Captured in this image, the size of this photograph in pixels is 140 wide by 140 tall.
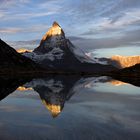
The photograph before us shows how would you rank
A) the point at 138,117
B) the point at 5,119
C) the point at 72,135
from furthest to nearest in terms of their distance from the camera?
the point at 138,117 → the point at 5,119 → the point at 72,135

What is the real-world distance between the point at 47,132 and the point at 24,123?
249 inches

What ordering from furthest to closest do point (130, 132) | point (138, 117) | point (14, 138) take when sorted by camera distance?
1. point (138, 117)
2. point (130, 132)
3. point (14, 138)

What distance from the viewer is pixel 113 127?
36.2m

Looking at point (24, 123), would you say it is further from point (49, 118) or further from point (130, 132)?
point (130, 132)

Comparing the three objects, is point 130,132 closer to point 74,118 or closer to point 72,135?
point 72,135

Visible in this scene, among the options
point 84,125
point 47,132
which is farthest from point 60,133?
point 84,125

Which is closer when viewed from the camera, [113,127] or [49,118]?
[113,127]

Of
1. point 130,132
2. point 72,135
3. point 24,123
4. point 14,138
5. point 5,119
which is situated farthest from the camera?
point 5,119

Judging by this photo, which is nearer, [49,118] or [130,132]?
[130,132]

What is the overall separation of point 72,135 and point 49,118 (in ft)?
41.7

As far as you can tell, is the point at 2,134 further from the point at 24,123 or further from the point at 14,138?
the point at 24,123

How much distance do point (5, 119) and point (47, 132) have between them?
35.1 feet

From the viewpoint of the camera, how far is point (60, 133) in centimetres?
3250

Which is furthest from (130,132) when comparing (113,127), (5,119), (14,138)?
(5,119)
